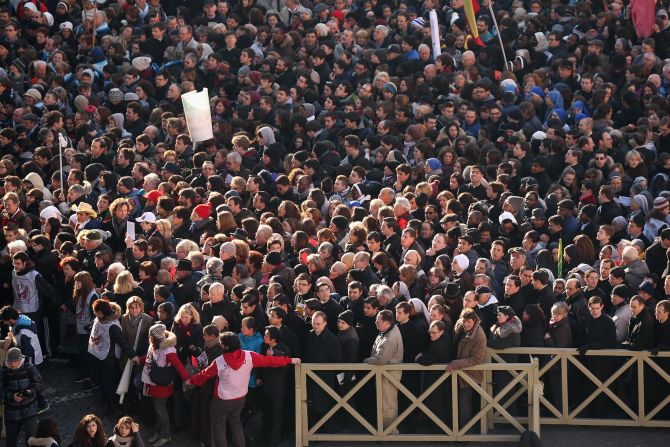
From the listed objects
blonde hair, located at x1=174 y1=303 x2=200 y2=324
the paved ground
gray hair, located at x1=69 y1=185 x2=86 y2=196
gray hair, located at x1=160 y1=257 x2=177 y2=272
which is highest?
gray hair, located at x1=69 y1=185 x2=86 y2=196

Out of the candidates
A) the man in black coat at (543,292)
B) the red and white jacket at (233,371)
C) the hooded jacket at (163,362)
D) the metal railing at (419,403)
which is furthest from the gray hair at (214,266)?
the man in black coat at (543,292)

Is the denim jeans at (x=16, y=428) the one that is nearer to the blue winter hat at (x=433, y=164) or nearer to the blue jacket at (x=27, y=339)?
the blue jacket at (x=27, y=339)

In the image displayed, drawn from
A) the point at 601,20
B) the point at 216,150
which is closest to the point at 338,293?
the point at 216,150

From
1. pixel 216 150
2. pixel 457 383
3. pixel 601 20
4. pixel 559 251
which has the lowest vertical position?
pixel 457 383

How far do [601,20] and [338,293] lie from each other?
11.1 m

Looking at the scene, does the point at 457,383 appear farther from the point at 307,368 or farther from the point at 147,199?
the point at 147,199

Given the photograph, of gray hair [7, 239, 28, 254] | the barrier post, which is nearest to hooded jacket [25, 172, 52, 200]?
gray hair [7, 239, 28, 254]

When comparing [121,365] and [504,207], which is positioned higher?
[504,207]

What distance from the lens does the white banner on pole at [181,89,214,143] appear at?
2083cm

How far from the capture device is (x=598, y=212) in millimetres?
18281

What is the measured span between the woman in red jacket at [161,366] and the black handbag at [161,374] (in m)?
0.02

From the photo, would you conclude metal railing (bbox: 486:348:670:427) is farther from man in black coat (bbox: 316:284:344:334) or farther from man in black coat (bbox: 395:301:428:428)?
man in black coat (bbox: 316:284:344:334)

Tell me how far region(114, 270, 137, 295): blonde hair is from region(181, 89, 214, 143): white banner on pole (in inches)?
219

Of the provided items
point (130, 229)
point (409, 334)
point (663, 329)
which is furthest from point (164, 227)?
point (663, 329)
